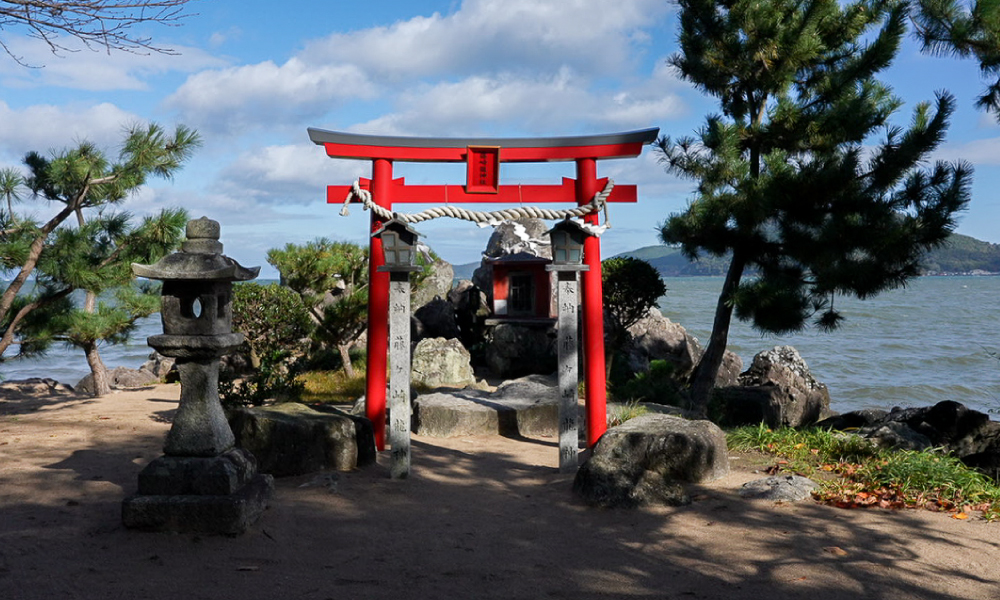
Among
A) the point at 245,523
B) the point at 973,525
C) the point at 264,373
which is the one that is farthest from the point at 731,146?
the point at 245,523

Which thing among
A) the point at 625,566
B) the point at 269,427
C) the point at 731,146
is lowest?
the point at 625,566

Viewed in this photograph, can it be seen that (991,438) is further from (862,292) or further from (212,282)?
(212,282)

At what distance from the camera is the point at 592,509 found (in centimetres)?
581

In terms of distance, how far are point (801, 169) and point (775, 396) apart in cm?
484

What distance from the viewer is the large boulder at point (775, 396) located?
39.0ft

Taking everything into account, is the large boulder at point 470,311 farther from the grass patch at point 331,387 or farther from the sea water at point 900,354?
the sea water at point 900,354

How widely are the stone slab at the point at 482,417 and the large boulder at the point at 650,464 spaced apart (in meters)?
2.26

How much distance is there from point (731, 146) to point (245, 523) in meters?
7.44

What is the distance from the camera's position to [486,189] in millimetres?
8086

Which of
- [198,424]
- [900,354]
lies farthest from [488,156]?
[900,354]

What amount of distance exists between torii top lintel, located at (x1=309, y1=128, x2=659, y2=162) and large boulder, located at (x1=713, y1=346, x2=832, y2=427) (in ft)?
16.2

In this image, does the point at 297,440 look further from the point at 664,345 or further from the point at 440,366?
the point at 664,345

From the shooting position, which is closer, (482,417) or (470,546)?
(470,546)

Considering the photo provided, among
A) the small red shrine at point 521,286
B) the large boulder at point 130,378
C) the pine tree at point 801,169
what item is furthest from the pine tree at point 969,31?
the large boulder at point 130,378
